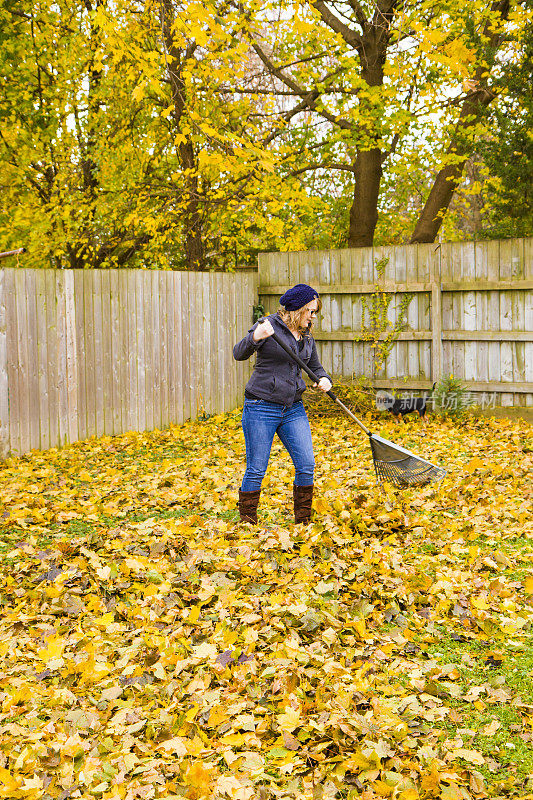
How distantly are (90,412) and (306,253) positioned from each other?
4271mm

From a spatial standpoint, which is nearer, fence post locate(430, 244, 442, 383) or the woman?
the woman

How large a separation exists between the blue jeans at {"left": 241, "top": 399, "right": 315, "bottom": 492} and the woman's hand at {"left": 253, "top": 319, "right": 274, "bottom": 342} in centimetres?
49

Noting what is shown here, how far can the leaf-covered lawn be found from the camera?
269 cm

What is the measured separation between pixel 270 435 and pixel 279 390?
0.34m

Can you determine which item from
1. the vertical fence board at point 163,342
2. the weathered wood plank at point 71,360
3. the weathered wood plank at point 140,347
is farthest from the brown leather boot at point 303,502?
the vertical fence board at point 163,342

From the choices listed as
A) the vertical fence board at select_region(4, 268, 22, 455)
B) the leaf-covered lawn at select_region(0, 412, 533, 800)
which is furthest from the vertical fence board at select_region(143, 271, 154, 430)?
the leaf-covered lawn at select_region(0, 412, 533, 800)

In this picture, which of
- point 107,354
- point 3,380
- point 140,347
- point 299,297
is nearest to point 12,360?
point 3,380

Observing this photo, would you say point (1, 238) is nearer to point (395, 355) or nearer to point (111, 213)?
point (111, 213)

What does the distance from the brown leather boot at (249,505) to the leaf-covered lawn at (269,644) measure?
0.24 ft

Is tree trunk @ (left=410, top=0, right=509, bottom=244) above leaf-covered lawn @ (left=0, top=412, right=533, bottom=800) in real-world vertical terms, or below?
above

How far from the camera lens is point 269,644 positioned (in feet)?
11.9

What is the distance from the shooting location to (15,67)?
1071 cm

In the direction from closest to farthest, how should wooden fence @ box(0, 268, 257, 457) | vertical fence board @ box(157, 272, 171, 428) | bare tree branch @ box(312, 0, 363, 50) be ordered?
wooden fence @ box(0, 268, 257, 457) → vertical fence board @ box(157, 272, 171, 428) → bare tree branch @ box(312, 0, 363, 50)

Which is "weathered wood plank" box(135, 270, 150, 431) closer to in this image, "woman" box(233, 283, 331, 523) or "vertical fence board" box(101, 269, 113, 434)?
"vertical fence board" box(101, 269, 113, 434)
